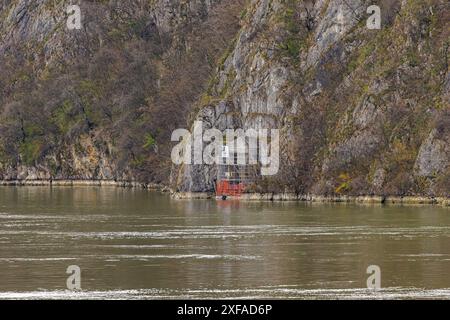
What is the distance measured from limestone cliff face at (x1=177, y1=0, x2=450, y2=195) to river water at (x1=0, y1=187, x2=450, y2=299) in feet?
30.9

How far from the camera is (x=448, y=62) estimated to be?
459 ft

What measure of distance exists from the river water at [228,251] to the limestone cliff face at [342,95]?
941cm

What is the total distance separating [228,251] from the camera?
8200cm

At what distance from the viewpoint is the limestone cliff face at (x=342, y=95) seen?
A: 136 m

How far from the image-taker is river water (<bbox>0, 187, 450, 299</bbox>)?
Result: 62.5m

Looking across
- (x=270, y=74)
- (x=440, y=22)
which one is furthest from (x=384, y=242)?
A: (x=270, y=74)

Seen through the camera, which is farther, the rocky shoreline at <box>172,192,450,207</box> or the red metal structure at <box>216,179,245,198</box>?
the red metal structure at <box>216,179,245,198</box>

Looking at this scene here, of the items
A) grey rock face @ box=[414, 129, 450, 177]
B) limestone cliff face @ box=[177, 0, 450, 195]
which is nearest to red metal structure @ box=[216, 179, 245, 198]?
limestone cliff face @ box=[177, 0, 450, 195]

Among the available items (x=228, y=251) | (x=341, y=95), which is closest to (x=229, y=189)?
(x=341, y=95)

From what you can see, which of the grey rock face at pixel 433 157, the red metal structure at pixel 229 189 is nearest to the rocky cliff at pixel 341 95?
the grey rock face at pixel 433 157

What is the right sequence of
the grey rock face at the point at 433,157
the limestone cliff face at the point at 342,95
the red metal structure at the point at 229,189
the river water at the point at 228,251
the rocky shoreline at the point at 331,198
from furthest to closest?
the red metal structure at the point at 229,189 → the limestone cliff face at the point at 342,95 → the grey rock face at the point at 433,157 → the rocky shoreline at the point at 331,198 → the river water at the point at 228,251

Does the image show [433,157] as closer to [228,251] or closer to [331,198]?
[331,198]

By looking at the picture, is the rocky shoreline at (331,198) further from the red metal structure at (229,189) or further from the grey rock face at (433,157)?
the grey rock face at (433,157)

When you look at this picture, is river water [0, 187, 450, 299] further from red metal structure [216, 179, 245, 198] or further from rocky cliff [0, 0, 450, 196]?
red metal structure [216, 179, 245, 198]
